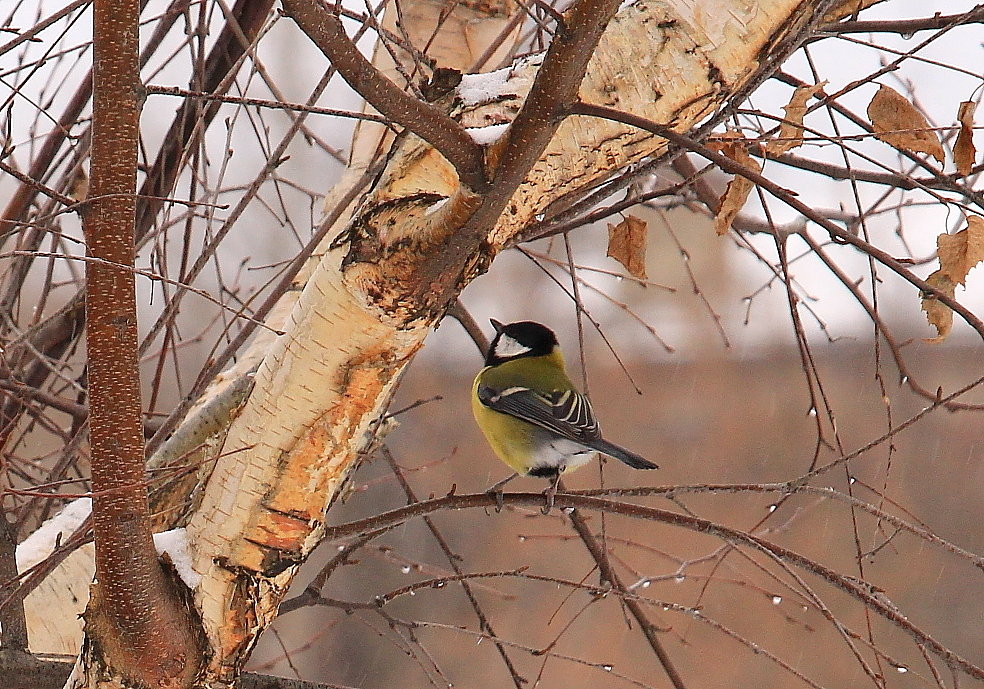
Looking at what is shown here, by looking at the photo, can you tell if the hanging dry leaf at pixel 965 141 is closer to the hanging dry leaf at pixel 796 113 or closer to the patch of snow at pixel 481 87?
the hanging dry leaf at pixel 796 113

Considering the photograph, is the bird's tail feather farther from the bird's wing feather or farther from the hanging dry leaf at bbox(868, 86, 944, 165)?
the hanging dry leaf at bbox(868, 86, 944, 165)

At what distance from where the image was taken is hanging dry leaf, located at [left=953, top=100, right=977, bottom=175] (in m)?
0.74

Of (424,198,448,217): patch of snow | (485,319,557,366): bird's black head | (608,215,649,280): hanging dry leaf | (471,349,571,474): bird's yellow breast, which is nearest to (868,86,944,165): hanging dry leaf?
(608,215,649,280): hanging dry leaf

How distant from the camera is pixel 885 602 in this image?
2.78ft

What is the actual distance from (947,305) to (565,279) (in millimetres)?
4722

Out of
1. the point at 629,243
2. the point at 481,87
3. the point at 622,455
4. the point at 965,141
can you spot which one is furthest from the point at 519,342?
the point at 965,141

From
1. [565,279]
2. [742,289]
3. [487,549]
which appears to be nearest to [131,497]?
[565,279]

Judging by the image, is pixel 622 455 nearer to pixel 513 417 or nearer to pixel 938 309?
pixel 513 417

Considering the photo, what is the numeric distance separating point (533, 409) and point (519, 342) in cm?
33

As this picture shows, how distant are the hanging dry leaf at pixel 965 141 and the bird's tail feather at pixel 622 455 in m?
0.60

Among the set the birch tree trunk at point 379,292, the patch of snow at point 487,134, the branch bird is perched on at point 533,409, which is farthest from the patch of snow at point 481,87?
the branch bird is perched on at point 533,409

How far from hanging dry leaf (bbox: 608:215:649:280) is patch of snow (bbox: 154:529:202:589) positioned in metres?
0.54

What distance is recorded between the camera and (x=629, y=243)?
3.34 feet

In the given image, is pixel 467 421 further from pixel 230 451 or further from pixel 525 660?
pixel 230 451
